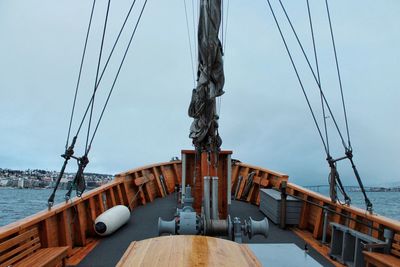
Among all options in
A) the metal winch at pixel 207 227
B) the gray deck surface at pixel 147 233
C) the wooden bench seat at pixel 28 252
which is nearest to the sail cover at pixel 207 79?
the metal winch at pixel 207 227

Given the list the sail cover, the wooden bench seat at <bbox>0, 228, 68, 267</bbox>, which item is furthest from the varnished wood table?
the sail cover

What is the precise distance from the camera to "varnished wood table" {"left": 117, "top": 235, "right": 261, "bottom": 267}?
5.45 ft

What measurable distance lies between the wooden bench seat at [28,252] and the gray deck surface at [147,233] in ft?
1.96

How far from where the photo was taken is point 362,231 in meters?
4.28

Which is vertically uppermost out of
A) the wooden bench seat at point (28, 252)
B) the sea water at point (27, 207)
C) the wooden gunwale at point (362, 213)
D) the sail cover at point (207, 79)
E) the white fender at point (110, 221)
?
the sail cover at point (207, 79)

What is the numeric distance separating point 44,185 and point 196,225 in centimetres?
6250

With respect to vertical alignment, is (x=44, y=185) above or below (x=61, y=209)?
below

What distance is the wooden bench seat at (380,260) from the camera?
10.1 feet

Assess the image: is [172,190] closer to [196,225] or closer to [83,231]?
[83,231]

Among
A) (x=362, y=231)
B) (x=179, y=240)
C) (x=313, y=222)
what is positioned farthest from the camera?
(x=313, y=222)

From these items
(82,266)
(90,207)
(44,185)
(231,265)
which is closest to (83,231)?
(90,207)

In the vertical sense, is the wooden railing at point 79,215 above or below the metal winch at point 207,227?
below

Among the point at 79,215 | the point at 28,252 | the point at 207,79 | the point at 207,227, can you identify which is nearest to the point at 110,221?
the point at 79,215

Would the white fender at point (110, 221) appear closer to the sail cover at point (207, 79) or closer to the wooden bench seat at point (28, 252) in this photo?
the wooden bench seat at point (28, 252)
